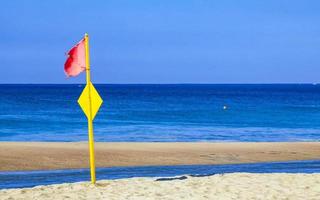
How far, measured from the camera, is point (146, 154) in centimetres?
2470

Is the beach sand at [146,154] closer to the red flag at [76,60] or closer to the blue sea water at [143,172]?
the blue sea water at [143,172]

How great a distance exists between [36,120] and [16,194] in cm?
3960

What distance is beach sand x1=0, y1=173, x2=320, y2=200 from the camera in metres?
13.2

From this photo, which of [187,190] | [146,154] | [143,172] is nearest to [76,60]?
[187,190]

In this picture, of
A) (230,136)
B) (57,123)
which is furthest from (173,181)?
(57,123)

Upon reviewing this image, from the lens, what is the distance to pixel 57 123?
1948 inches

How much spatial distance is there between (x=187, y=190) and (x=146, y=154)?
1085 centimetres

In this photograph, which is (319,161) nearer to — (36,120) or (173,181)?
(173,181)

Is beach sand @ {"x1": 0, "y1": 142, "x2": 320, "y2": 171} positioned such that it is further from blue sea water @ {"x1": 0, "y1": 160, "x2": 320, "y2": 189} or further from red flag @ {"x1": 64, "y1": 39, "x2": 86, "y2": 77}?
red flag @ {"x1": 64, "y1": 39, "x2": 86, "y2": 77}

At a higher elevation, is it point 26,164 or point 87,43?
point 87,43

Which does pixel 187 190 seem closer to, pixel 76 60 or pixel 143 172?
pixel 76 60

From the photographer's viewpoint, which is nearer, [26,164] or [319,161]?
[26,164]

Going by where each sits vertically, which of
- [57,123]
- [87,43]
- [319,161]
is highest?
[57,123]

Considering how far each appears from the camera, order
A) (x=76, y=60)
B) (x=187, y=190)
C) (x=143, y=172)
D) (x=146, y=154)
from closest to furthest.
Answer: (x=187, y=190), (x=76, y=60), (x=143, y=172), (x=146, y=154)
